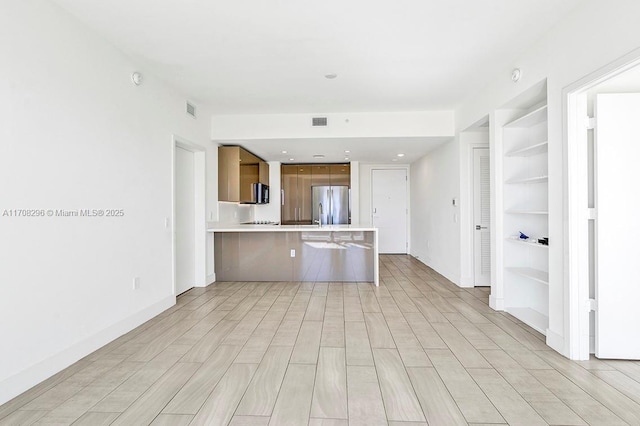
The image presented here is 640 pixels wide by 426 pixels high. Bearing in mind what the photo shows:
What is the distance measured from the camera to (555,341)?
9.32 feet

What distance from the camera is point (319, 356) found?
2730 mm

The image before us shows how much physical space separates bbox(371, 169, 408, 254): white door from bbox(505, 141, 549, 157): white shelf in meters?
4.89

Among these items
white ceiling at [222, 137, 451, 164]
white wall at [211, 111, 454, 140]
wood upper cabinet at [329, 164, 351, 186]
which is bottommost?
wood upper cabinet at [329, 164, 351, 186]

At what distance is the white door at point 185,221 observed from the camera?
186 inches

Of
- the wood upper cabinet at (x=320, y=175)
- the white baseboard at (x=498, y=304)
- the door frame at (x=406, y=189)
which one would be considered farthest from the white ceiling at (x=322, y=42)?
the door frame at (x=406, y=189)

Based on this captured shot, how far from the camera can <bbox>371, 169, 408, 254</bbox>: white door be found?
8.72 metres

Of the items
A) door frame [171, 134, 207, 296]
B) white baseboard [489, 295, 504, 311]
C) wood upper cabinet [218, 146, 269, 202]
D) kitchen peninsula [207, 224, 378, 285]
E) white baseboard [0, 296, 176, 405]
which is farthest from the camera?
wood upper cabinet [218, 146, 269, 202]

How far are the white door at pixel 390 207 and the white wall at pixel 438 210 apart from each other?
1.43 feet

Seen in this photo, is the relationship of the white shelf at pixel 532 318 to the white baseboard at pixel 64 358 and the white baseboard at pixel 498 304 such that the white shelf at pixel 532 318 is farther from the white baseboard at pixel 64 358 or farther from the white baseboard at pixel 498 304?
the white baseboard at pixel 64 358

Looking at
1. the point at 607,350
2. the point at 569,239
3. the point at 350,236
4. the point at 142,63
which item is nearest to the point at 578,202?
the point at 569,239

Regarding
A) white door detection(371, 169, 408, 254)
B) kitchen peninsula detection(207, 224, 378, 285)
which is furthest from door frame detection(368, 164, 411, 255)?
kitchen peninsula detection(207, 224, 378, 285)

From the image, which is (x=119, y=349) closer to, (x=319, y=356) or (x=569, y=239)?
(x=319, y=356)

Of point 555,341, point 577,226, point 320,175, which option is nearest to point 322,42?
point 577,226

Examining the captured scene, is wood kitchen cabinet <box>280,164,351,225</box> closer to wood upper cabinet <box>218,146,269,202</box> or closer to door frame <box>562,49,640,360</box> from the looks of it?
wood upper cabinet <box>218,146,269,202</box>
